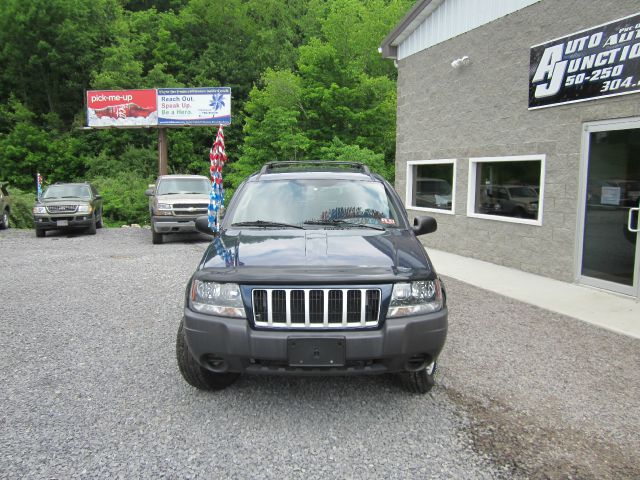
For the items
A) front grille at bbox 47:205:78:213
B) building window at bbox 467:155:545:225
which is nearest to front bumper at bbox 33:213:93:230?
front grille at bbox 47:205:78:213

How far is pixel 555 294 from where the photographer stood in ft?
23.2

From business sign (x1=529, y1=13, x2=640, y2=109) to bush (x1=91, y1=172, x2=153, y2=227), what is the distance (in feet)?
60.6

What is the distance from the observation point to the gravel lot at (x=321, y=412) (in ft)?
9.29

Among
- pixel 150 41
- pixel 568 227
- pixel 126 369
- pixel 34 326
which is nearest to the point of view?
pixel 126 369

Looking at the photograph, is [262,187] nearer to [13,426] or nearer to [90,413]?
[90,413]

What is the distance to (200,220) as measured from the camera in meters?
4.70

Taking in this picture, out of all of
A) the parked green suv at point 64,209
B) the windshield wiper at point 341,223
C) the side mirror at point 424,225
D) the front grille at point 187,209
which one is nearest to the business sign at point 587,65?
the side mirror at point 424,225

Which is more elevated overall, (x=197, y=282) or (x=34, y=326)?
(x=197, y=282)

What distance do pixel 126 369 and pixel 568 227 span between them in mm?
6667

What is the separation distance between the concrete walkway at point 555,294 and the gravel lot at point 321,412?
53 centimetres

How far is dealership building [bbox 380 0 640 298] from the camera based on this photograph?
690 cm

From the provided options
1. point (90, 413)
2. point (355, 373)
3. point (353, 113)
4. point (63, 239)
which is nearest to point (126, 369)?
point (90, 413)

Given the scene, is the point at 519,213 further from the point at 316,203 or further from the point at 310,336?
the point at 310,336

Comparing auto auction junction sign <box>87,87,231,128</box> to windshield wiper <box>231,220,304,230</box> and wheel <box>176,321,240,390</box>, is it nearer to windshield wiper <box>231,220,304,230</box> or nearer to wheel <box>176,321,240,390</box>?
windshield wiper <box>231,220,304,230</box>
